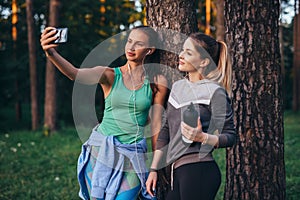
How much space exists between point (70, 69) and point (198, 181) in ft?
3.43

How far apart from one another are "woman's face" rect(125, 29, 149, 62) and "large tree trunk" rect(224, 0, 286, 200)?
4.72 ft

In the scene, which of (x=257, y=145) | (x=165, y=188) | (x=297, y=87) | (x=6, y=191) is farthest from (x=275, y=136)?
(x=297, y=87)

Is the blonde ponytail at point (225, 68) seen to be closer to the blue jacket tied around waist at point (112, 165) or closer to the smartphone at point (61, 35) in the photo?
the blue jacket tied around waist at point (112, 165)

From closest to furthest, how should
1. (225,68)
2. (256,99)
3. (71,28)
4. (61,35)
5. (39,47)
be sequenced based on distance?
(61,35), (225,68), (256,99), (39,47), (71,28)

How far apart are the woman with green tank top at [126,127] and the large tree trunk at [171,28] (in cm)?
40

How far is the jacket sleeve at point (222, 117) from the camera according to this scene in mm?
2814

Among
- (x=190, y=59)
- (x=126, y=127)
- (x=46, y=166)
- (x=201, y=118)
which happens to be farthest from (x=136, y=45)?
(x=46, y=166)

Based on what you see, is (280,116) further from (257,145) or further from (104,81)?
(104,81)

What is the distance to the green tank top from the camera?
3.09 m

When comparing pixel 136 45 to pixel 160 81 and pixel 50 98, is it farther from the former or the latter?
pixel 50 98

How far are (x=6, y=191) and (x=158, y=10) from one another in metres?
3.53

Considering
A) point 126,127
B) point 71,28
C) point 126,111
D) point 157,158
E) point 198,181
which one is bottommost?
point 198,181

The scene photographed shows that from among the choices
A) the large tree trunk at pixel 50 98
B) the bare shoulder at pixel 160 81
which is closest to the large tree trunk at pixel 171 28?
the bare shoulder at pixel 160 81

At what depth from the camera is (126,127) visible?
314 cm
